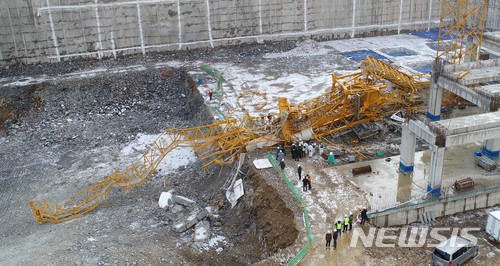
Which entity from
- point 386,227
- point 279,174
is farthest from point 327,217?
point 279,174

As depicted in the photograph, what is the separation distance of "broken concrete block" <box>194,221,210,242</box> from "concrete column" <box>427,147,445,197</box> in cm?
953

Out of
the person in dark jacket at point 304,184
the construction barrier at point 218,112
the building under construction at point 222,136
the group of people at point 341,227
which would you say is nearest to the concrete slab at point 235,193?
the building under construction at point 222,136

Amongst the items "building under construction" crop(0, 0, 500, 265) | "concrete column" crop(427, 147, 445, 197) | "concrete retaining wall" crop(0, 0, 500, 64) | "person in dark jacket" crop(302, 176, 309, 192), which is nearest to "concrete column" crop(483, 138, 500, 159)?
"building under construction" crop(0, 0, 500, 265)

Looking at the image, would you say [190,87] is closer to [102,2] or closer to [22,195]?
[102,2]

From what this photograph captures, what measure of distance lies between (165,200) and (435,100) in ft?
48.5

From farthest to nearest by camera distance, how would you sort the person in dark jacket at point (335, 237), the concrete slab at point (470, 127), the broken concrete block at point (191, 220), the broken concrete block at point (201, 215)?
1. the broken concrete block at point (201, 215)
2. the broken concrete block at point (191, 220)
3. the concrete slab at point (470, 127)
4. the person in dark jacket at point (335, 237)

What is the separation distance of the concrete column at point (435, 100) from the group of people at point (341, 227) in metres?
9.42

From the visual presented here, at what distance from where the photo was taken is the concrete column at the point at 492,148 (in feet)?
71.3

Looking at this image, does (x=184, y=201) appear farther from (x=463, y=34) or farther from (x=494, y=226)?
(x=463, y=34)

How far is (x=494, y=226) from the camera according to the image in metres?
17.1

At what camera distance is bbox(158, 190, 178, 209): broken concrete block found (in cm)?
2164

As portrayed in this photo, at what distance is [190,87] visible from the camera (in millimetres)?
34156

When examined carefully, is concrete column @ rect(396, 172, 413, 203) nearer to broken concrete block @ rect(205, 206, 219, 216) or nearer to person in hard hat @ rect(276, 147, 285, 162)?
person in hard hat @ rect(276, 147, 285, 162)

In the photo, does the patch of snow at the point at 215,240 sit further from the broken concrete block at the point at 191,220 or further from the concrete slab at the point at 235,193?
the concrete slab at the point at 235,193
